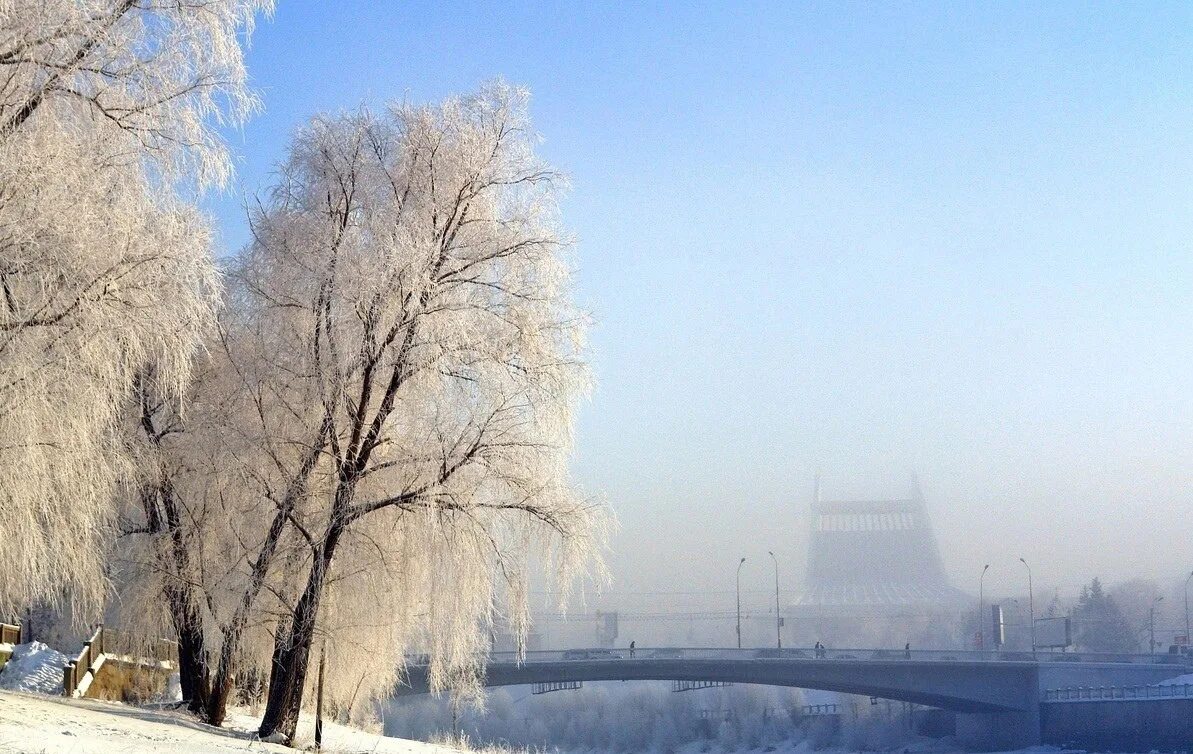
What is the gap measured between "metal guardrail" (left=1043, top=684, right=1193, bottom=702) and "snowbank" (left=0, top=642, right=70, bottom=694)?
62.2m

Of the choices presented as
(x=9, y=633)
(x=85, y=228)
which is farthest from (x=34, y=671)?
(x=85, y=228)

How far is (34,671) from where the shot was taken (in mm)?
24516

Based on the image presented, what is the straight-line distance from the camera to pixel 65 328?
12.8 m

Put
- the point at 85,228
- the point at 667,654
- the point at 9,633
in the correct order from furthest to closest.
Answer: the point at 667,654 → the point at 9,633 → the point at 85,228

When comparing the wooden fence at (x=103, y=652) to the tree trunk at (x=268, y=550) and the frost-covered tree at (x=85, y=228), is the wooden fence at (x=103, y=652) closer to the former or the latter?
the tree trunk at (x=268, y=550)

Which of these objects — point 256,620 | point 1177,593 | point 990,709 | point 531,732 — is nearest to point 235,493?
point 256,620

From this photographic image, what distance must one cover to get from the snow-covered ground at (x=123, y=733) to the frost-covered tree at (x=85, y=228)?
1993 millimetres

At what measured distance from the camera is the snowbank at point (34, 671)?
2377 centimetres

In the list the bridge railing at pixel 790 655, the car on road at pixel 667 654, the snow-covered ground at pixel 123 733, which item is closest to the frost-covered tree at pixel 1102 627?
the bridge railing at pixel 790 655

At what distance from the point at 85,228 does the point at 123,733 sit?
737 centimetres

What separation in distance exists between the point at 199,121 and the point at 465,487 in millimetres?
6866

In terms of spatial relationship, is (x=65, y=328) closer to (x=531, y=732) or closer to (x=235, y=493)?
(x=235, y=493)

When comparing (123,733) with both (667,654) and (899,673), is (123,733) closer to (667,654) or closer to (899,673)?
(667,654)

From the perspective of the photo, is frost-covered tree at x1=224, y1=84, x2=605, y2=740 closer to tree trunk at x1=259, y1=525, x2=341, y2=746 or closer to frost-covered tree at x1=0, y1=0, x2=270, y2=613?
tree trunk at x1=259, y1=525, x2=341, y2=746
